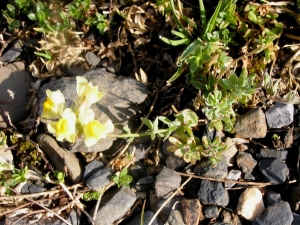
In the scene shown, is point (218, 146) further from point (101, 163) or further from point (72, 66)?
point (72, 66)

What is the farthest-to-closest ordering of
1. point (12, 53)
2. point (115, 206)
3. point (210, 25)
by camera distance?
point (12, 53), point (210, 25), point (115, 206)

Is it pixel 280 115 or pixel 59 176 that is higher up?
pixel 280 115

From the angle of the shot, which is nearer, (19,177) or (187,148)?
(187,148)

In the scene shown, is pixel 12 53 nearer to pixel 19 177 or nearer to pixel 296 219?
pixel 19 177

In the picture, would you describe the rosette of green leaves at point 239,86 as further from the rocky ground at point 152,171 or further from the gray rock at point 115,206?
the gray rock at point 115,206

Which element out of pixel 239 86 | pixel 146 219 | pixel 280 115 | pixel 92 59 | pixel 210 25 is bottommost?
pixel 146 219

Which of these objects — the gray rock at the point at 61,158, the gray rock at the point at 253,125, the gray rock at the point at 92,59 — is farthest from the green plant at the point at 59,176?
the gray rock at the point at 253,125

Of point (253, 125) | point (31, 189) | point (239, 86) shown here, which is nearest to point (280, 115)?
point (253, 125)
